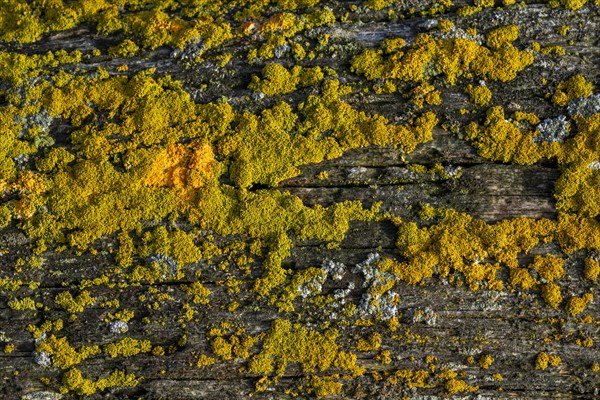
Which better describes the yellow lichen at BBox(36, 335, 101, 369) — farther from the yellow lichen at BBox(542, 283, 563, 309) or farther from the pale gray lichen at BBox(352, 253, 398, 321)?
the yellow lichen at BBox(542, 283, 563, 309)

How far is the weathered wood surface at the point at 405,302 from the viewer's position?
4.16 meters

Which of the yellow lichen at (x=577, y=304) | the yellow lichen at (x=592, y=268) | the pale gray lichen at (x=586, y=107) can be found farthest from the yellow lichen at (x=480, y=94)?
the yellow lichen at (x=577, y=304)

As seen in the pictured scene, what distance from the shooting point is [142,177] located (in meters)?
4.32

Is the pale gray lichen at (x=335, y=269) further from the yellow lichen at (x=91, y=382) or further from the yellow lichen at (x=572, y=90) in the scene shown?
the yellow lichen at (x=572, y=90)

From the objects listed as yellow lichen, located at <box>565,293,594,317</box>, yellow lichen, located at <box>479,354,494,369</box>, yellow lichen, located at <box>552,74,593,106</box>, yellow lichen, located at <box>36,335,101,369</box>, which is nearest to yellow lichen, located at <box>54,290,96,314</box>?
yellow lichen, located at <box>36,335,101,369</box>

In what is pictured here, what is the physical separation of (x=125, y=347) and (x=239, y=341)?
2.89 ft

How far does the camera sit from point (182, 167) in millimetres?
4336

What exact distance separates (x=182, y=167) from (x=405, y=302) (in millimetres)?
2006

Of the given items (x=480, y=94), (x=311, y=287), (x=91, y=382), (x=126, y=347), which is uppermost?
(x=480, y=94)

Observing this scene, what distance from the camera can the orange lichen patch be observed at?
431cm

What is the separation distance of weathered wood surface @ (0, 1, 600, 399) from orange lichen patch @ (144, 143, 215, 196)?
50 centimetres

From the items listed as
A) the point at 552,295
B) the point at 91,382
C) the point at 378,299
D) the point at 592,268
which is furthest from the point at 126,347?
the point at 592,268

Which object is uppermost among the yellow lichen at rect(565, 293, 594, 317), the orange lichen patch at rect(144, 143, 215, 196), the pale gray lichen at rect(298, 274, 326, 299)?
the orange lichen patch at rect(144, 143, 215, 196)

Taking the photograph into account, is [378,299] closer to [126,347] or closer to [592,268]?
[592,268]
